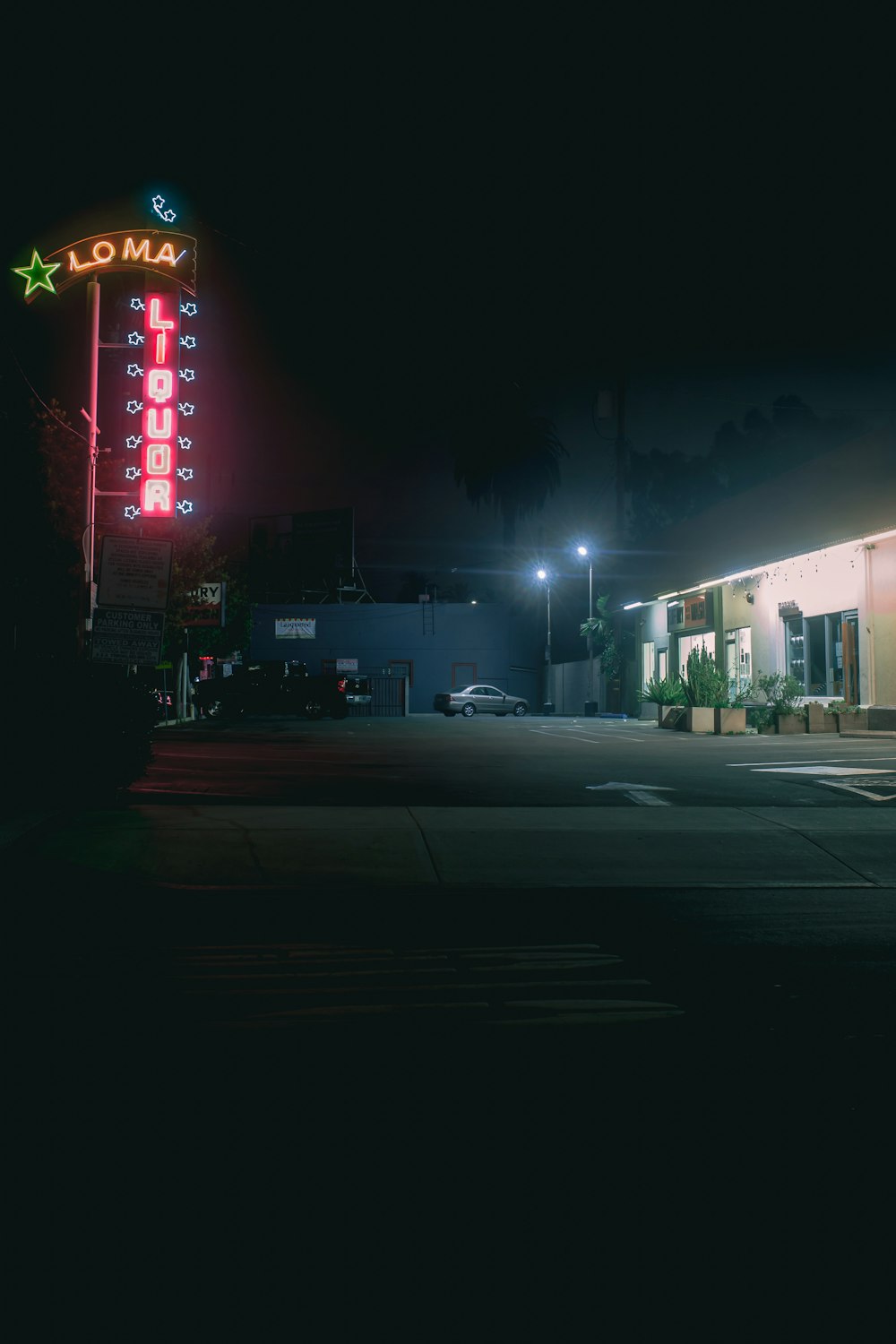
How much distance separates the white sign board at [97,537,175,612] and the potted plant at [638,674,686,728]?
56.2 ft

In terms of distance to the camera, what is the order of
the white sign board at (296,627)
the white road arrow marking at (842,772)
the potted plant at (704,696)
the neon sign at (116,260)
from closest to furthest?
the white road arrow marking at (842,772), the neon sign at (116,260), the potted plant at (704,696), the white sign board at (296,627)

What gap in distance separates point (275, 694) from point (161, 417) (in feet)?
58.2

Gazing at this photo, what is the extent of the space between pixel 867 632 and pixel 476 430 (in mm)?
20713

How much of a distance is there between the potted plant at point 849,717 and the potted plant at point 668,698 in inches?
159

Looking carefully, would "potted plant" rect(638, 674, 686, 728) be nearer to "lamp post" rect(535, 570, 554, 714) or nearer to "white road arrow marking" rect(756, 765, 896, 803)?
"white road arrow marking" rect(756, 765, 896, 803)

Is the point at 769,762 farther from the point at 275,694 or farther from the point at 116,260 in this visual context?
the point at 275,694

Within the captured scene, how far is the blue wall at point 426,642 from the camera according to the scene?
217ft

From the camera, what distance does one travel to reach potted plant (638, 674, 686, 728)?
94.1 ft

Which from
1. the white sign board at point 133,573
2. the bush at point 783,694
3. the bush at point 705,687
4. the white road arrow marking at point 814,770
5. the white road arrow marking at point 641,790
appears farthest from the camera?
the bush at point 705,687

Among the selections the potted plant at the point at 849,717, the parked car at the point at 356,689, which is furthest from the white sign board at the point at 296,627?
the potted plant at the point at 849,717

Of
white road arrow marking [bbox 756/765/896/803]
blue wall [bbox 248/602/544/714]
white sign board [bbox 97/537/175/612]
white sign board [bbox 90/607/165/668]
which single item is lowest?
white road arrow marking [bbox 756/765/896/803]

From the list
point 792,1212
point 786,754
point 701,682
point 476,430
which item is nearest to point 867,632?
point 701,682

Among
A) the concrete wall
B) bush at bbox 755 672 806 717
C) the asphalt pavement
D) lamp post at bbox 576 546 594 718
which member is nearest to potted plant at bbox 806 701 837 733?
bush at bbox 755 672 806 717

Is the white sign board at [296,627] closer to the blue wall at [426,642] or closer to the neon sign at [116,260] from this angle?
the blue wall at [426,642]
